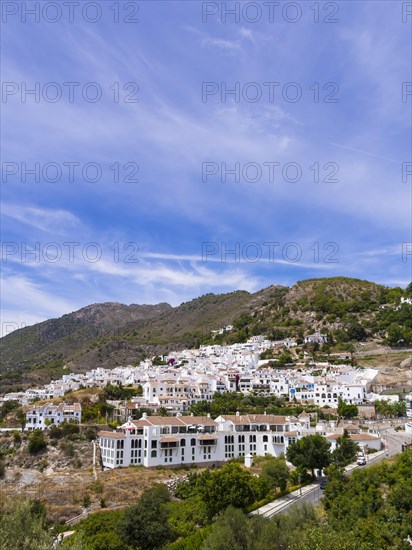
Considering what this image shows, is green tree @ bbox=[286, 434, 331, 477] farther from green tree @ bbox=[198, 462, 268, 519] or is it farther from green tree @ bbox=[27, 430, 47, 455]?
green tree @ bbox=[27, 430, 47, 455]

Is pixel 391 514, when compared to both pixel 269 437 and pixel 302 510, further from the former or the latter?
pixel 269 437

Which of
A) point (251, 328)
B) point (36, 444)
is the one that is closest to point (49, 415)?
point (36, 444)

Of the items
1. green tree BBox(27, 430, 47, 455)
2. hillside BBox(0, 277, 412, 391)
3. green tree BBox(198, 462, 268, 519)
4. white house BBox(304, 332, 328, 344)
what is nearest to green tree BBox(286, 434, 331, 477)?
green tree BBox(198, 462, 268, 519)

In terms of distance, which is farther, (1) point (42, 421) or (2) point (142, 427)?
(1) point (42, 421)

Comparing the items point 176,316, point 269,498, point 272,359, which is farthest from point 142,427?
point 176,316

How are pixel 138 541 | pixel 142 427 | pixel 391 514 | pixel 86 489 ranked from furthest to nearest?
pixel 142 427 < pixel 86 489 < pixel 138 541 < pixel 391 514

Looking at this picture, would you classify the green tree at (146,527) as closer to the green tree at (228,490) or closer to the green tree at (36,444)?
the green tree at (228,490)

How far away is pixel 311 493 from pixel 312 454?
4.44 m

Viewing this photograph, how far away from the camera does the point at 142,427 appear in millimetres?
49500

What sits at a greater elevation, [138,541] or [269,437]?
[269,437]

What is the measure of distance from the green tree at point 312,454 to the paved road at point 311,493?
168 centimetres

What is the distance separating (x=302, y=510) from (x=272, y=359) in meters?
68.9

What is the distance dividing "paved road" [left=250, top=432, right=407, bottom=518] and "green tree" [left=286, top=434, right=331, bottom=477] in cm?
168

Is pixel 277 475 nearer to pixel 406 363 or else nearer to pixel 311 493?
pixel 311 493
